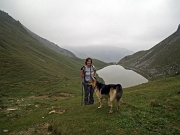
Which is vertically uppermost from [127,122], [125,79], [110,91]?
[125,79]

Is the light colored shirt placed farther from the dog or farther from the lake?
the lake

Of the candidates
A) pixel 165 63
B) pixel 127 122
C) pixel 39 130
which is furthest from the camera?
pixel 165 63

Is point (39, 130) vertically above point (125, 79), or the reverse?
point (125, 79)

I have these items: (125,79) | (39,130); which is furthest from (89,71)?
(125,79)

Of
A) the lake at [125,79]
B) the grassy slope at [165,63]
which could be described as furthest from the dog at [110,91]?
the grassy slope at [165,63]

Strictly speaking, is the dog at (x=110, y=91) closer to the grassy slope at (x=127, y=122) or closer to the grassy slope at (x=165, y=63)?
the grassy slope at (x=127, y=122)

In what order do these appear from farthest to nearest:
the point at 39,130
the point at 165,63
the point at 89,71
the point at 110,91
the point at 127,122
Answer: the point at 165,63 < the point at 89,71 < the point at 39,130 < the point at 110,91 < the point at 127,122

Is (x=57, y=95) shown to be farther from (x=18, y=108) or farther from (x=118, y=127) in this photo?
(x=118, y=127)

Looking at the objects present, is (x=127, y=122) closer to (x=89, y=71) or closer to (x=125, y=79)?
(x=89, y=71)

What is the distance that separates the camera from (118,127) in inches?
401

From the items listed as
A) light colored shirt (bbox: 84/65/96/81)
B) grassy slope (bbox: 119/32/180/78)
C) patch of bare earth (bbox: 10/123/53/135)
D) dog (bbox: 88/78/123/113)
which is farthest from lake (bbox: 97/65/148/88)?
patch of bare earth (bbox: 10/123/53/135)

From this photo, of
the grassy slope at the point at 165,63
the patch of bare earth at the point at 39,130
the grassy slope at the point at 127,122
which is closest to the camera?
the grassy slope at the point at 127,122

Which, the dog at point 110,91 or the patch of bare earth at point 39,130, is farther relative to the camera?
the patch of bare earth at point 39,130

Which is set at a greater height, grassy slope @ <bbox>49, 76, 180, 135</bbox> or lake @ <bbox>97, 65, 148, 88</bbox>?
lake @ <bbox>97, 65, 148, 88</bbox>
